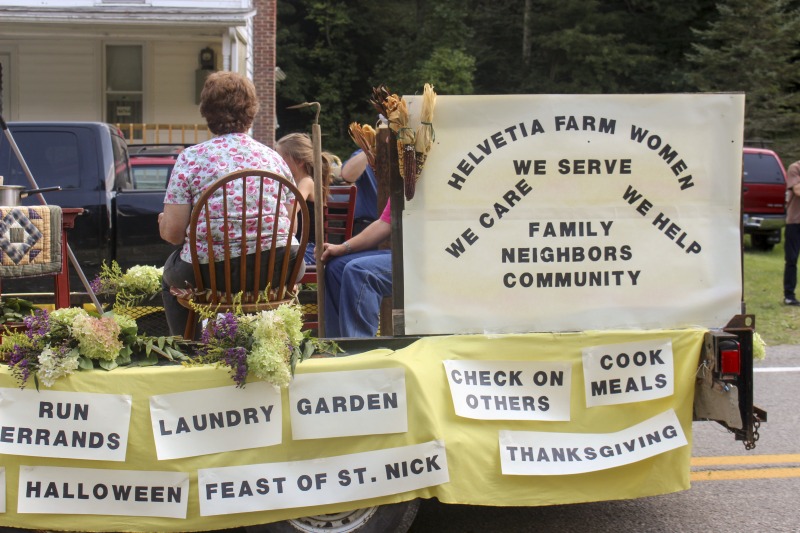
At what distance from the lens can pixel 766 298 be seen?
10.5 meters

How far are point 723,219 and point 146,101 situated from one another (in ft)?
49.1

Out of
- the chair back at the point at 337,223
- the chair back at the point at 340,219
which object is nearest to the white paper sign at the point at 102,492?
the chair back at the point at 337,223

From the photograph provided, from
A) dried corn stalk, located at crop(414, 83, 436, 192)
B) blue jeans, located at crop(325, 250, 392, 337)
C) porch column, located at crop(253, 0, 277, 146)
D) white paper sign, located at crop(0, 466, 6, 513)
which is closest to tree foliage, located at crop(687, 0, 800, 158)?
porch column, located at crop(253, 0, 277, 146)

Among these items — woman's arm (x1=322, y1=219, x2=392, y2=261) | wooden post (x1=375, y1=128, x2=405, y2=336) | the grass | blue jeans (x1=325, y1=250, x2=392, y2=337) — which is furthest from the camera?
the grass

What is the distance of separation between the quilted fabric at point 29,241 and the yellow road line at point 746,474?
3.33 meters

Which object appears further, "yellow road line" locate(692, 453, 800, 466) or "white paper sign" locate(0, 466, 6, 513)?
"yellow road line" locate(692, 453, 800, 466)

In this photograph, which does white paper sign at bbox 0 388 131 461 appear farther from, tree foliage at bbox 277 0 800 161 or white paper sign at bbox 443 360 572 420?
tree foliage at bbox 277 0 800 161

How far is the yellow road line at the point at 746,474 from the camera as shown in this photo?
473 centimetres

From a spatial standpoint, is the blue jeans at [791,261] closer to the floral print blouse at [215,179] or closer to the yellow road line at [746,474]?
the yellow road line at [746,474]

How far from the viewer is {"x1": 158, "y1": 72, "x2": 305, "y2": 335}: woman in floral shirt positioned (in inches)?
155

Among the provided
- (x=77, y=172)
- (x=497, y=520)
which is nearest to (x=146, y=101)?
(x=77, y=172)

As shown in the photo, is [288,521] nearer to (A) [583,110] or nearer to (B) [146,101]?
(A) [583,110]

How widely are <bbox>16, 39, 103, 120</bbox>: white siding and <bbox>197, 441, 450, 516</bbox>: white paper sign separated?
15.0 metres

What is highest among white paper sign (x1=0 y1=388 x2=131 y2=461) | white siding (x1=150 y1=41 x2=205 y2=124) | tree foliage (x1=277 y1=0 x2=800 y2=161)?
tree foliage (x1=277 y1=0 x2=800 y2=161)
